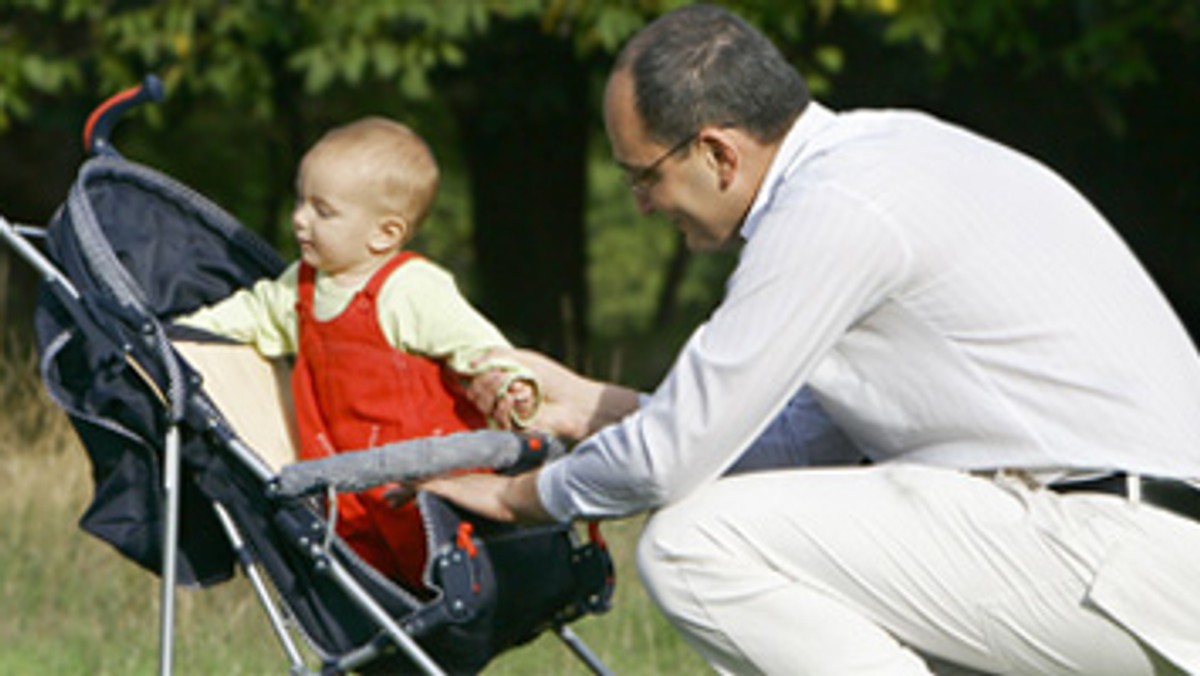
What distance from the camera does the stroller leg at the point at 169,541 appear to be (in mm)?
4012

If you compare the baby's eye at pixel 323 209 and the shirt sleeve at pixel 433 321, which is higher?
the baby's eye at pixel 323 209

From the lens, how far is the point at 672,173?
386cm

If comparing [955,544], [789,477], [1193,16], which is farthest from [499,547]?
[1193,16]

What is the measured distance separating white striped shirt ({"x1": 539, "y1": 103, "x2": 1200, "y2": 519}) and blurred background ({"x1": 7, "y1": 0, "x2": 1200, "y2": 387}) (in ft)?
11.1

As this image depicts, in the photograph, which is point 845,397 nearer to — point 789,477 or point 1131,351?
point 789,477

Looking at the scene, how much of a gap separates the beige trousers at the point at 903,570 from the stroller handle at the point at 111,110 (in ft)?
4.82

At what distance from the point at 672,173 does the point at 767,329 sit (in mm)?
426

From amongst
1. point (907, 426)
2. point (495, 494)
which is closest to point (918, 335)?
point (907, 426)

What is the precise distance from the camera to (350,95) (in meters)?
15.3

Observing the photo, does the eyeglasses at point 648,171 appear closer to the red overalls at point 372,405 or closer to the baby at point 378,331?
the baby at point 378,331

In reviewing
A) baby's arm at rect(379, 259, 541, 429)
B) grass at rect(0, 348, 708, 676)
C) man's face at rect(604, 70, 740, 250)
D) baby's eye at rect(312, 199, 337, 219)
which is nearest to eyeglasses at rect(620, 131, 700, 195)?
man's face at rect(604, 70, 740, 250)

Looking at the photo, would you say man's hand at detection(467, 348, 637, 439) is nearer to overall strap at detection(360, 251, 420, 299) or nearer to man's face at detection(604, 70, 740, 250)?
overall strap at detection(360, 251, 420, 299)

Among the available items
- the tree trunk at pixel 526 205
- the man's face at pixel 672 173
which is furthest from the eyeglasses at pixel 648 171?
the tree trunk at pixel 526 205

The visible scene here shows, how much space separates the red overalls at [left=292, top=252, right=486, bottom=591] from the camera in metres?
4.31
